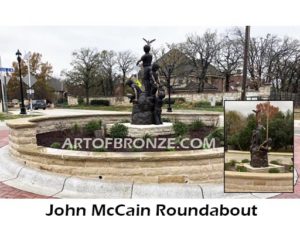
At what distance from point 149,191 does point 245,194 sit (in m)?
1.69

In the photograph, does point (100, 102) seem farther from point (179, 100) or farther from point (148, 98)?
point (148, 98)

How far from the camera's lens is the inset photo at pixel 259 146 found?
480 cm

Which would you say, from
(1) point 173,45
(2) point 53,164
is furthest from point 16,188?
(1) point 173,45

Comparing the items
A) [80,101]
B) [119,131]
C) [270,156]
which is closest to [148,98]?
[119,131]

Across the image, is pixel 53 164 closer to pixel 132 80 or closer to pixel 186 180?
pixel 186 180

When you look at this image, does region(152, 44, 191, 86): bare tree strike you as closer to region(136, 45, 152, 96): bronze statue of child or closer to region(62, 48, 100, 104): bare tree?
region(62, 48, 100, 104): bare tree

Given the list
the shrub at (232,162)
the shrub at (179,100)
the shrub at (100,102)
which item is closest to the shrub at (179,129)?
the shrub at (232,162)

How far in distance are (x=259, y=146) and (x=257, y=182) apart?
0.66 meters

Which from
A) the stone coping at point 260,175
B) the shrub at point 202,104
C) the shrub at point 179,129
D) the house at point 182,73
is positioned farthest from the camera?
the house at point 182,73

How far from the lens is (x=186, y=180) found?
18.0ft

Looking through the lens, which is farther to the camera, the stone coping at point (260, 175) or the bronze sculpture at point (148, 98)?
the bronze sculpture at point (148, 98)

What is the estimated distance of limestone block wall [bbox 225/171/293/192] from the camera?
515cm

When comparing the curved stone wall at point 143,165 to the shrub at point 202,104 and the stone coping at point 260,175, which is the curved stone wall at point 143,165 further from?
the shrub at point 202,104

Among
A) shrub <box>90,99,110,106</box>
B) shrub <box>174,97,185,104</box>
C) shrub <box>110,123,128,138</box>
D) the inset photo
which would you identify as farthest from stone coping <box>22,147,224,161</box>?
shrub <box>90,99,110,106</box>
